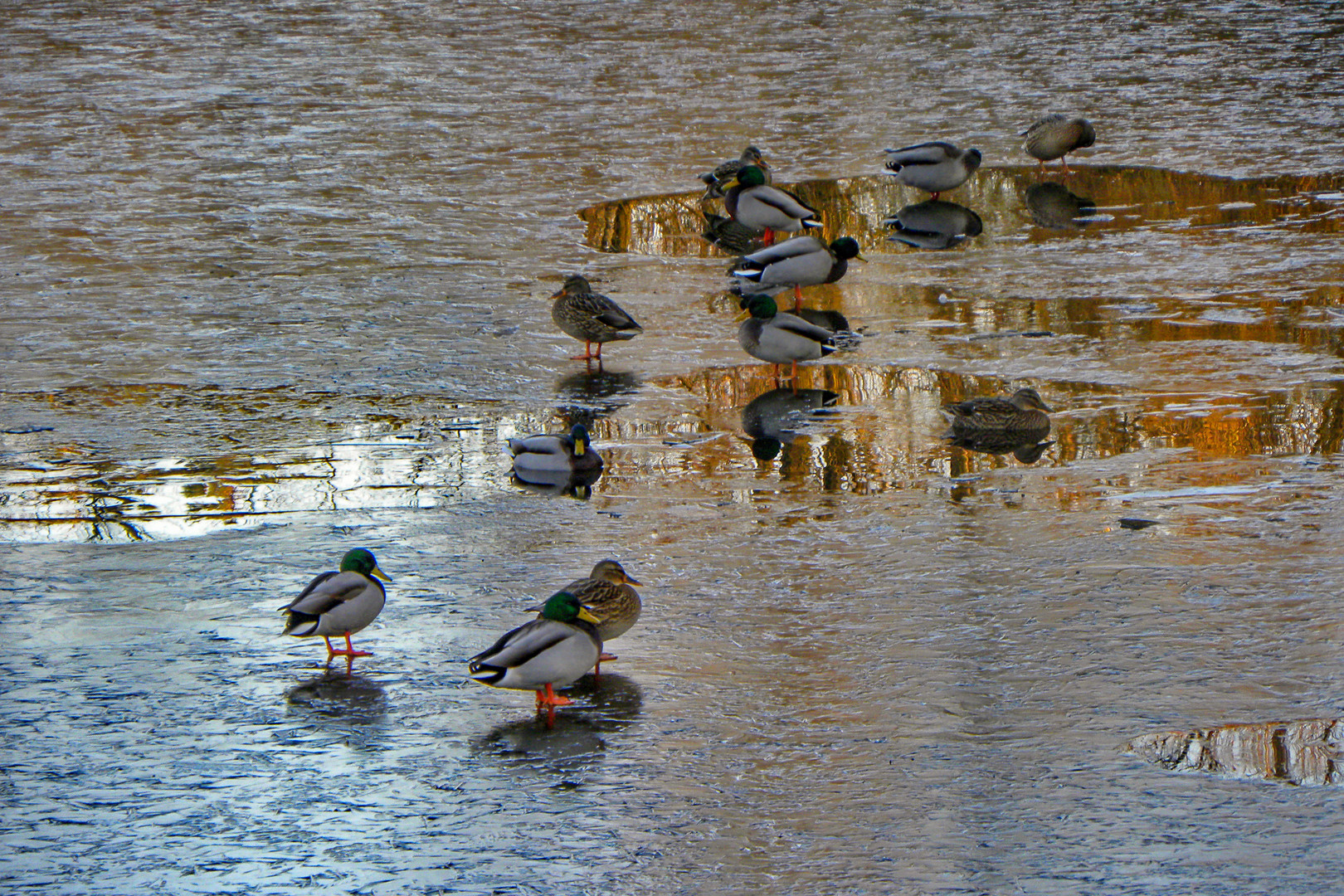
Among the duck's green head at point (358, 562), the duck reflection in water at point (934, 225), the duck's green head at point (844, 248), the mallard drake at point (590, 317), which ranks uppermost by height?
the duck reflection in water at point (934, 225)

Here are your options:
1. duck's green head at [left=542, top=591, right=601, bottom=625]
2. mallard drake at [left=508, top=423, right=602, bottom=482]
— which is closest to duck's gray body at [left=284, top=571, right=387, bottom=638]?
duck's green head at [left=542, top=591, right=601, bottom=625]

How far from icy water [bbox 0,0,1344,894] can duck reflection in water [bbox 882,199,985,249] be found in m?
0.11

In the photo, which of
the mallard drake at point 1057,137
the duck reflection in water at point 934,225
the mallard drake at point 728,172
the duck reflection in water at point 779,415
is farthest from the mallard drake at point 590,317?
the mallard drake at point 1057,137

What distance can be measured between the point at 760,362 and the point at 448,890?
6.16 m

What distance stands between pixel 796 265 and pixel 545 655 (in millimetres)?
6146

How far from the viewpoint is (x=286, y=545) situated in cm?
766

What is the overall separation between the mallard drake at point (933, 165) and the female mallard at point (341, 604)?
874 cm

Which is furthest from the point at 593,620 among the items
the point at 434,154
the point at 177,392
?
the point at 434,154

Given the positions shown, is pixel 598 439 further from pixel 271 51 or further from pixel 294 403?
pixel 271 51

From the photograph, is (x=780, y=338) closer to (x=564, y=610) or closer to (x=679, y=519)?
(x=679, y=519)

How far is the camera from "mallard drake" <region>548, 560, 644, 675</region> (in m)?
6.27

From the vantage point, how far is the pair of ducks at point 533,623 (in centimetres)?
584

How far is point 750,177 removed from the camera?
1273cm

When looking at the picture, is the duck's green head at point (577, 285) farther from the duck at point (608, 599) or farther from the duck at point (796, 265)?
the duck at point (608, 599)
